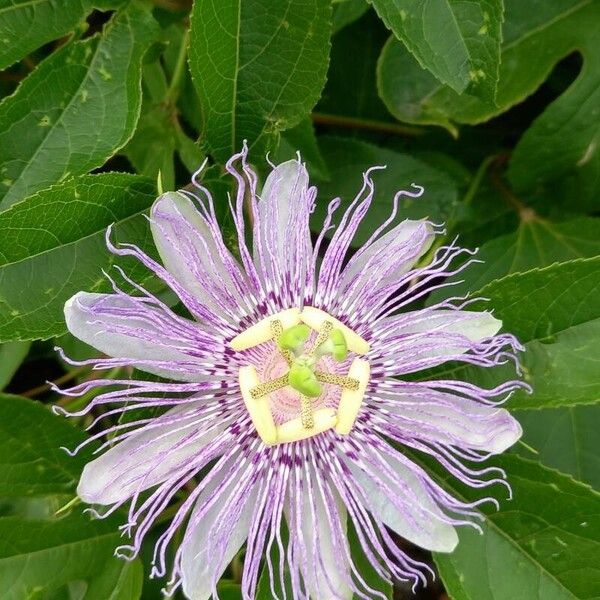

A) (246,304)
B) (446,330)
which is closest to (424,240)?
(446,330)

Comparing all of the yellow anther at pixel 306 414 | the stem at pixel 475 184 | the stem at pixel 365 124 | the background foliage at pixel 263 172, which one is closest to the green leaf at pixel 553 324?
the background foliage at pixel 263 172

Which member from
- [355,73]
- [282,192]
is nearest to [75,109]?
[282,192]

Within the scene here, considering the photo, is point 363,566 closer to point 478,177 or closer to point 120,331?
point 120,331

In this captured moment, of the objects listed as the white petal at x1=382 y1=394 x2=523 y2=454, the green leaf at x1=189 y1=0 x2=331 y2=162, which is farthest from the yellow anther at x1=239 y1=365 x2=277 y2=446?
the green leaf at x1=189 y1=0 x2=331 y2=162

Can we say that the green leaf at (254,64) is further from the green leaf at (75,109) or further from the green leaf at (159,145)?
the green leaf at (159,145)

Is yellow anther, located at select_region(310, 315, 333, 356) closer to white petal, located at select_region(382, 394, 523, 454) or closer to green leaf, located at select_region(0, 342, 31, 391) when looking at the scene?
white petal, located at select_region(382, 394, 523, 454)

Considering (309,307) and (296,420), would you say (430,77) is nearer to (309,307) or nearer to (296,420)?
(309,307)
